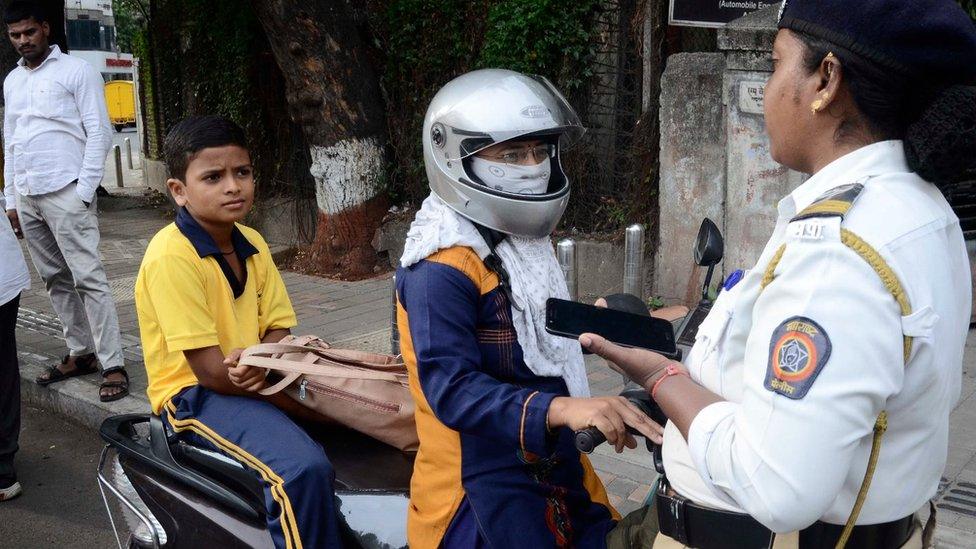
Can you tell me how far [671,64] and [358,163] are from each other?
311 cm

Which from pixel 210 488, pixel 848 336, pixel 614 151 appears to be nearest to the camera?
pixel 848 336

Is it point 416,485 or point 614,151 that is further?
point 614,151

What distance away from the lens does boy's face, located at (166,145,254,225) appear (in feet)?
9.28

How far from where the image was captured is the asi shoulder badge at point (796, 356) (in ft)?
4.10

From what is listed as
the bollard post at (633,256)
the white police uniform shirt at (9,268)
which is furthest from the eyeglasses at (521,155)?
the bollard post at (633,256)

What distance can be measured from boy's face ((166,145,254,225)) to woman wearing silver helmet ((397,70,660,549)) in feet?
2.94

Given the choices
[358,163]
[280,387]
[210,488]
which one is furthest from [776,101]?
[358,163]

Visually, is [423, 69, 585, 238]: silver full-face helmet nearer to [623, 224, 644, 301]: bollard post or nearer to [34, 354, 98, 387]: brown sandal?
[623, 224, 644, 301]: bollard post

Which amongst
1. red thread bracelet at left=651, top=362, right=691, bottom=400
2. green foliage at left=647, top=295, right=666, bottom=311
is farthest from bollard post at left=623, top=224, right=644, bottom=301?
red thread bracelet at left=651, top=362, right=691, bottom=400

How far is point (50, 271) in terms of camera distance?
5.49 meters

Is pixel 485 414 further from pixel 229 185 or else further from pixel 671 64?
pixel 671 64

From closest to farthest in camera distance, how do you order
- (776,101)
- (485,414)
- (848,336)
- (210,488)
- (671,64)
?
(848,336) < (776,101) < (485,414) < (210,488) < (671,64)

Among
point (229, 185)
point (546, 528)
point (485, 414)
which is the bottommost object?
point (546, 528)

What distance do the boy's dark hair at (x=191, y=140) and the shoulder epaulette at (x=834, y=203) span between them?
6.55 feet
